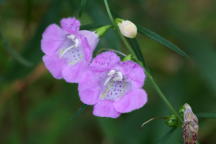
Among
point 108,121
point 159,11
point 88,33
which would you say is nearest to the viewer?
point 88,33

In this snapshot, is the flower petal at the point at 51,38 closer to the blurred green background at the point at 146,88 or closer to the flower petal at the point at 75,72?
the flower petal at the point at 75,72

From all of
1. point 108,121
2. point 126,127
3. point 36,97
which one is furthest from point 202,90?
point 36,97

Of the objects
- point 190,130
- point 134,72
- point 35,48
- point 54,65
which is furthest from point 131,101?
point 35,48

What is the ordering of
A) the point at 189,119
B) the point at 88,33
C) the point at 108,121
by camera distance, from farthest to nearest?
the point at 108,121 < the point at 88,33 < the point at 189,119

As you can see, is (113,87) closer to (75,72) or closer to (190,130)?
(75,72)

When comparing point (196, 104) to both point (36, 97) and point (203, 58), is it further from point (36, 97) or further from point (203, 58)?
point (36, 97)
